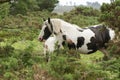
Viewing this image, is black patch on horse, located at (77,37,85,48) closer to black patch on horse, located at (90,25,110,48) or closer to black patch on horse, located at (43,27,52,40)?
black patch on horse, located at (90,25,110,48)

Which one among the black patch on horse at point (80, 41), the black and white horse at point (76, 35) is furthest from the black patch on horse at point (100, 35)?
the black patch on horse at point (80, 41)

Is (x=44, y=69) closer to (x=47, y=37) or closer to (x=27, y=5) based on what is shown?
(x=47, y=37)

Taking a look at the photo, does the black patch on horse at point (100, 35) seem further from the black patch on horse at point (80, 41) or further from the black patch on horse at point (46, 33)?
the black patch on horse at point (46, 33)

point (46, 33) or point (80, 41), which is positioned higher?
point (46, 33)

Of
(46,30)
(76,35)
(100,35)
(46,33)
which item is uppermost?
(46,30)

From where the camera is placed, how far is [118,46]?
9117 millimetres

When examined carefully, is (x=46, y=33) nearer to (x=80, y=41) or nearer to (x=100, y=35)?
(x=80, y=41)

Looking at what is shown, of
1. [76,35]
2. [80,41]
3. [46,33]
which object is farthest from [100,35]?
[46,33]

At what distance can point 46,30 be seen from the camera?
12164 millimetres

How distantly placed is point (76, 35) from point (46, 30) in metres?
0.99

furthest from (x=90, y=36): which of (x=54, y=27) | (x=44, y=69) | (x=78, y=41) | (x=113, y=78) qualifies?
(x=44, y=69)

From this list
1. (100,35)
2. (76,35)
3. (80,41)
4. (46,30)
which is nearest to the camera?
(46,30)

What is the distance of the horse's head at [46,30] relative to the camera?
39.6 feet

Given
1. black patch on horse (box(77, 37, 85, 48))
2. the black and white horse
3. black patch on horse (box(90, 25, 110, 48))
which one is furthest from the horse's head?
black patch on horse (box(90, 25, 110, 48))
